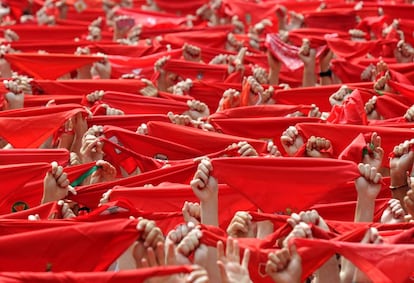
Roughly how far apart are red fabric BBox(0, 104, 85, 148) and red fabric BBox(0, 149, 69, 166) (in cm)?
84

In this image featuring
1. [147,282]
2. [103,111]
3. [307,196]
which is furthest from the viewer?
[103,111]

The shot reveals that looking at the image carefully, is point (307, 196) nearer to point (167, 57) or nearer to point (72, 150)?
point (72, 150)

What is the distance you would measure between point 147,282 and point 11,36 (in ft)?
30.5

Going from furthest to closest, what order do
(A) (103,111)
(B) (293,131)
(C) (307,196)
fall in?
(A) (103,111), (B) (293,131), (C) (307,196)

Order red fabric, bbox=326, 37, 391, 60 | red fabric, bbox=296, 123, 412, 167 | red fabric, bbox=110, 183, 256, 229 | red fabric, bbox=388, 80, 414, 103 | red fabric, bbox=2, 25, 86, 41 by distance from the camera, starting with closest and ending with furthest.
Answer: red fabric, bbox=110, 183, 256, 229 → red fabric, bbox=296, 123, 412, 167 → red fabric, bbox=388, 80, 414, 103 → red fabric, bbox=326, 37, 391, 60 → red fabric, bbox=2, 25, 86, 41

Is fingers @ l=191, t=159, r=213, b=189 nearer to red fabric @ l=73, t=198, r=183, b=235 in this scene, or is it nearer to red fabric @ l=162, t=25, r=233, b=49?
red fabric @ l=73, t=198, r=183, b=235

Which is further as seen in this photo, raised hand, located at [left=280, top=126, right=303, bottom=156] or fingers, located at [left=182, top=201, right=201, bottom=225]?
raised hand, located at [left=280, top=126, right=303, bottom=156]

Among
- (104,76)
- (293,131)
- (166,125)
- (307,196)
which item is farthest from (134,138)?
(104,76)

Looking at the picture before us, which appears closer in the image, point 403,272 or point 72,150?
point 403,272

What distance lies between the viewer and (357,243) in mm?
8336

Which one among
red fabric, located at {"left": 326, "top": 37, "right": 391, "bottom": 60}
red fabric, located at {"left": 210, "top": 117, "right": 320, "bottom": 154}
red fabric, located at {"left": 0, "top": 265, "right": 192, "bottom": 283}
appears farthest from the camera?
red fabric, located at {"left": 326, "top": 37, "right": 391, "bottom": 60}

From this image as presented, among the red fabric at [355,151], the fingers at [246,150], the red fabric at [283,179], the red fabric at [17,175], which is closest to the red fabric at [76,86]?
the fingers at [246,150]

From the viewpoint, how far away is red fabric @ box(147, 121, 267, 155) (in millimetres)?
11492

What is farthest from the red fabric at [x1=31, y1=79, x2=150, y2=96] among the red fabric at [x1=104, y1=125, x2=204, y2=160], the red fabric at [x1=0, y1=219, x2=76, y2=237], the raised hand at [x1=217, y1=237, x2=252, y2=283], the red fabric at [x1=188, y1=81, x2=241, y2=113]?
the raised hand at [x1=217, y1=237, x2=252, y2=283]
